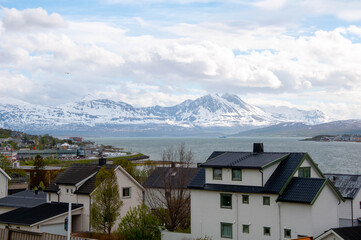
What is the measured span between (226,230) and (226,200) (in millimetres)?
1975

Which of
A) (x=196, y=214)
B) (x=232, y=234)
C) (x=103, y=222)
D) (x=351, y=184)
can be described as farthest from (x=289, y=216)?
(x=103, y=222)

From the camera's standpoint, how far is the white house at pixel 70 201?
35.4 metres

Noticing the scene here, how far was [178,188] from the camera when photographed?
38781 millimetres

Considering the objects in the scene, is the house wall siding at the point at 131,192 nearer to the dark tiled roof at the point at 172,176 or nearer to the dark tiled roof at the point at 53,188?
the dark tiled roof at the point at 172,176

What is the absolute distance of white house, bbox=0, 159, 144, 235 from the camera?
35375 mm

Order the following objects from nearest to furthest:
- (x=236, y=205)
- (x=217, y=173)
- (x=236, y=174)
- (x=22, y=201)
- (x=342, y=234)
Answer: (x=342, y=234) → (x=236, y=205) → (x=236, y=174) → (x=217, y=173) → (x=22, y=201)

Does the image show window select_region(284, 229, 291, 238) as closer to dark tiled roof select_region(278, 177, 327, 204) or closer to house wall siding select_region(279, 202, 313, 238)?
house wall siding select_region(279, 202, 313, 238)

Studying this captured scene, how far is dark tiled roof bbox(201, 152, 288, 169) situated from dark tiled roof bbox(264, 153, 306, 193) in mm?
542

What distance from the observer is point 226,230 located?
31.8 m

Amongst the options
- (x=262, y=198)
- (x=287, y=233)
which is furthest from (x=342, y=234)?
(x=262, y=198)

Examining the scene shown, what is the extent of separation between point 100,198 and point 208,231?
8.00m

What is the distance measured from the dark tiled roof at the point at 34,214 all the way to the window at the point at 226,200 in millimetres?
12596

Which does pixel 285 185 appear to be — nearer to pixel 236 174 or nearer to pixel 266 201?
pixel 266 201

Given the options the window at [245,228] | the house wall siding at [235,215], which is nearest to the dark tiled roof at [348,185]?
the house wall siding at [235,215]
